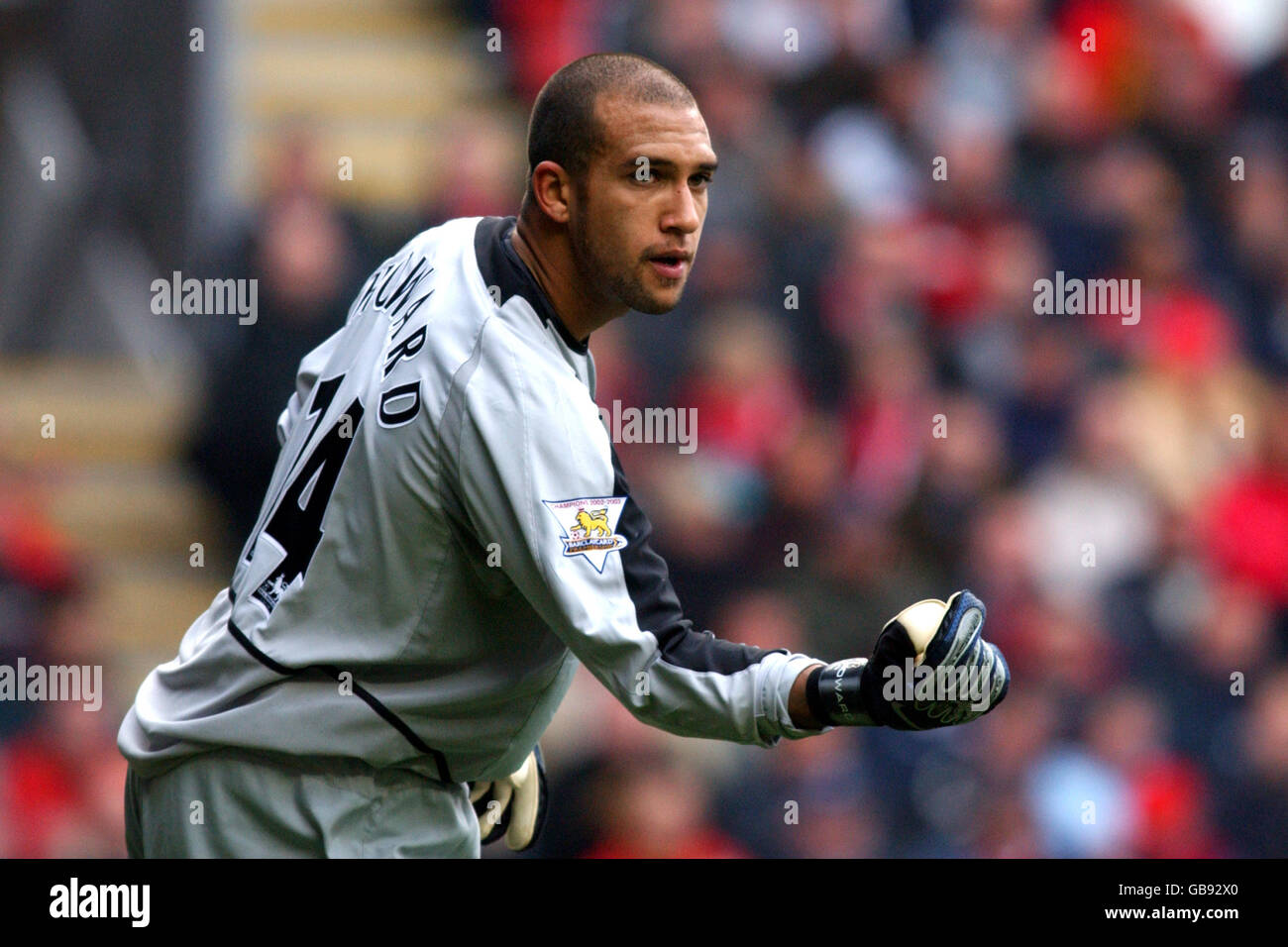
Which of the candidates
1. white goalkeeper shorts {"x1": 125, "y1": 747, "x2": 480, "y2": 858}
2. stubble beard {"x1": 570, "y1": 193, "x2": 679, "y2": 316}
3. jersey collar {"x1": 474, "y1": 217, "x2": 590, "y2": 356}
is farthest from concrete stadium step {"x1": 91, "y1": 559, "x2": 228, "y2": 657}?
stubble beard {"x1": 570, "y1": 193, "x2": 679, "y2": 316}

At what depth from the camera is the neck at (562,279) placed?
3162 millimetres

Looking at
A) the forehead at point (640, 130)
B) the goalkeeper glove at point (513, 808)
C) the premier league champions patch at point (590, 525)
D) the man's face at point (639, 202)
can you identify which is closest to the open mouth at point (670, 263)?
the man's face at point (639, 202)

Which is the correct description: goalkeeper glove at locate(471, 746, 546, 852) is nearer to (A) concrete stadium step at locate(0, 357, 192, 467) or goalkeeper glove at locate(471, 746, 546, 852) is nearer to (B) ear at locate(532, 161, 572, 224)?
(B) ear at locate(532, 161, 572, 224)

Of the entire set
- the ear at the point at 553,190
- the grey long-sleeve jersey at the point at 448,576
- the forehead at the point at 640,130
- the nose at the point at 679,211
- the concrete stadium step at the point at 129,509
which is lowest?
the grey long-sleeve jersey at the point at 448,576

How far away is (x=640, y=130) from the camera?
3.08 meters

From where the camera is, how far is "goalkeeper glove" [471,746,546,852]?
12.4 feet

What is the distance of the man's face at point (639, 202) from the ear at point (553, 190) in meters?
0.02

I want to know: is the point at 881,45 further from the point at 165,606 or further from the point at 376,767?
the point at 376,767

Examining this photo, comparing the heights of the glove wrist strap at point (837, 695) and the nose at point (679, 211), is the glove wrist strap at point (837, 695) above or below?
below

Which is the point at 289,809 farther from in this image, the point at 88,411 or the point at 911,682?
the point at 88,411

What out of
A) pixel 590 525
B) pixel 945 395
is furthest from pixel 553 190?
pixel 945 395

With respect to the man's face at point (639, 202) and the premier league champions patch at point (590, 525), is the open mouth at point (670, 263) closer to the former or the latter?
the man's face at point (639, 202)
